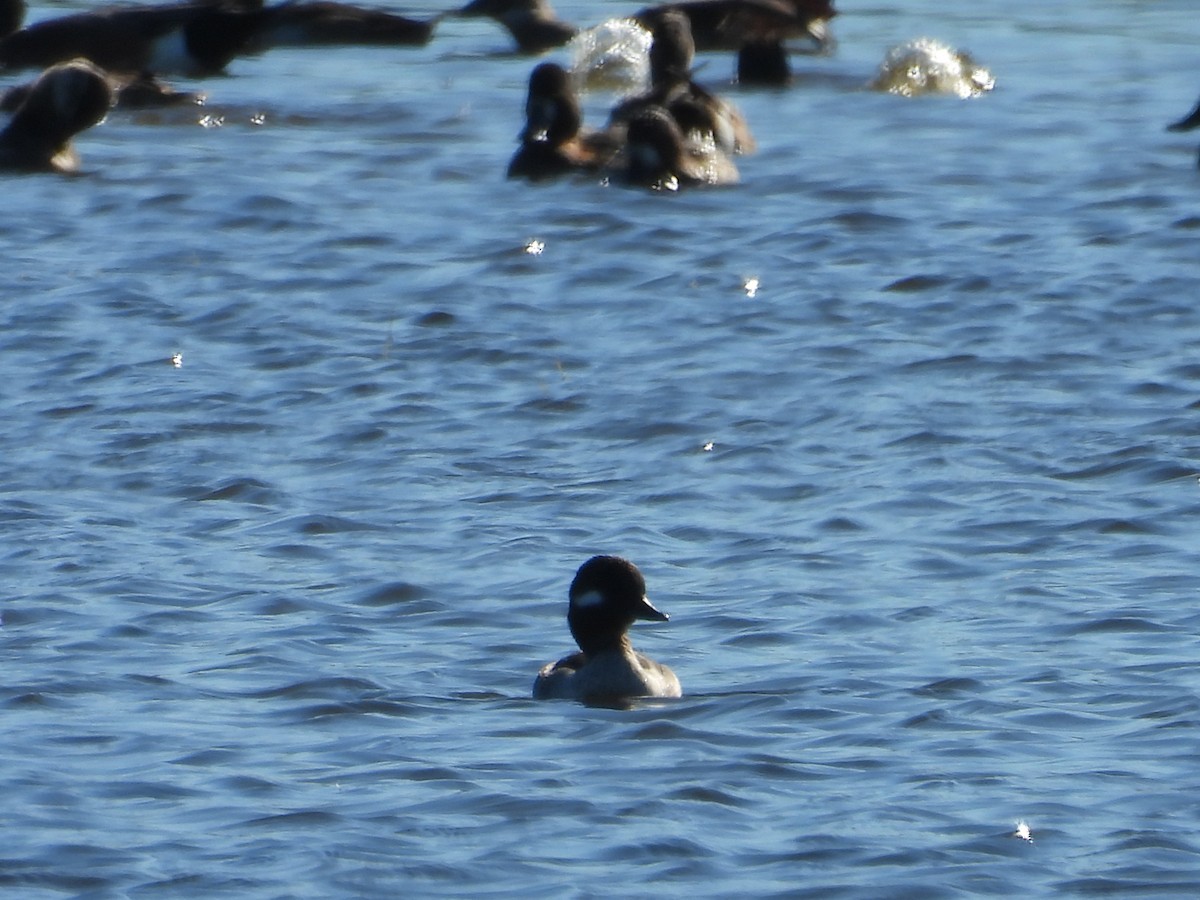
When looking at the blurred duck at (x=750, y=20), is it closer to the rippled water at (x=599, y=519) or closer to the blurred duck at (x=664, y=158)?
the rippled water at (x=599, y=519)

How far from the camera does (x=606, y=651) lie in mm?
8039

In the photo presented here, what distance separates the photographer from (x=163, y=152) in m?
18.0

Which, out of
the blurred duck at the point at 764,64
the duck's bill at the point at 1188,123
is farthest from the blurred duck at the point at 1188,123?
the blurred duck at the point at 764,64

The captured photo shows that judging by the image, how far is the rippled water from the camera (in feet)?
22.5

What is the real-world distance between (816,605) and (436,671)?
1326 millimetres

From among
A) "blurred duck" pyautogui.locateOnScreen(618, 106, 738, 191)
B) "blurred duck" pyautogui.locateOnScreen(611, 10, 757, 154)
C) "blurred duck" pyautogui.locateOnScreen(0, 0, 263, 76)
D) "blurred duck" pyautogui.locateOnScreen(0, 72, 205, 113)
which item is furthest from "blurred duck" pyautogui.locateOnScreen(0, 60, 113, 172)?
"blurred duck" pyautogui.locateOnScreen(0, 0, 263, 76)

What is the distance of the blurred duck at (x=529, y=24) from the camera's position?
2283cm

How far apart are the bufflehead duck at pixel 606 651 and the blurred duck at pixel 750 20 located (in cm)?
1316

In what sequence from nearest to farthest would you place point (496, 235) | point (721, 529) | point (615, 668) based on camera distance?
1. point (615, 668)
2. point (721, 529)
3. point (496, 235)

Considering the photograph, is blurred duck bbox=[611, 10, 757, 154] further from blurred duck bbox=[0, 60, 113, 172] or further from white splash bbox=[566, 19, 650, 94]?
blurred duck bbox=[0, 60, 113, 172]

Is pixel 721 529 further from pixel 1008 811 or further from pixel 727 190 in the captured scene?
pixel 727 190

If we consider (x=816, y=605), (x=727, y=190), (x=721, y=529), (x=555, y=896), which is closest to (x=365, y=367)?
(x=721, y=529)

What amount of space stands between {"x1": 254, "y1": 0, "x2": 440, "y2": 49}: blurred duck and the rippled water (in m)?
4.90

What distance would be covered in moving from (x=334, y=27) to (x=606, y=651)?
50.9ft
